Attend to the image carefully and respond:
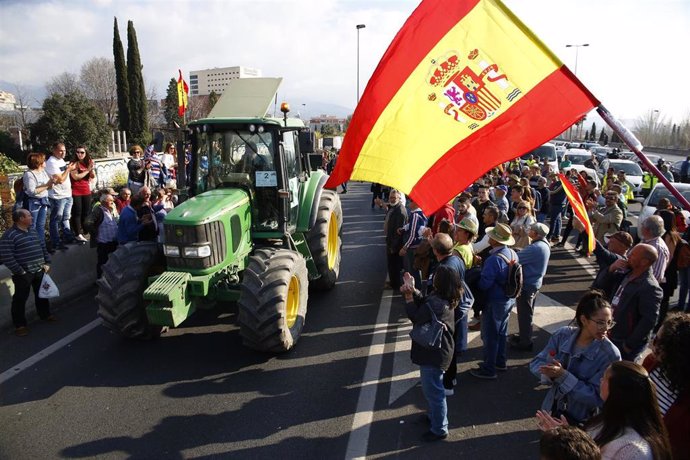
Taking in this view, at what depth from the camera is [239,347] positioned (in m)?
5.69

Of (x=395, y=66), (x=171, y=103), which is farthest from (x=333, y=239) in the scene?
(x=171, y=103)

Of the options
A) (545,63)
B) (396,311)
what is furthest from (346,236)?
(545,63)

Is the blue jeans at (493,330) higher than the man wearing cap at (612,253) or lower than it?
lower

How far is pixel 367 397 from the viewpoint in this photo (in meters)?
4.71

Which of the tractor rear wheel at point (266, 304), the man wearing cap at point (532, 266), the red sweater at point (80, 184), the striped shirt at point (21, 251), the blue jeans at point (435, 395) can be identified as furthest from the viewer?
the red sweater at point (80, 184)

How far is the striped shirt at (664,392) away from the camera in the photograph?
2730 mm

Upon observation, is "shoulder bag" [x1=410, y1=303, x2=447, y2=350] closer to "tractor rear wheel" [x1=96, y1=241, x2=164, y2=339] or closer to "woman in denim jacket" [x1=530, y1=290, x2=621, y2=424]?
"woman in denim jacket" [x1=530, y1=290, x2=621, y2=424]

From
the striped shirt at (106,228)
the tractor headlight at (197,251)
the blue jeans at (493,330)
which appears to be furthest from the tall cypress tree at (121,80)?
the blue jeans at (493,330)

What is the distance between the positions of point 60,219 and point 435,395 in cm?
722

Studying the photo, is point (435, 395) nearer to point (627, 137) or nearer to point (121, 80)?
point (627, 137)

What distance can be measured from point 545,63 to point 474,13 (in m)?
0.60

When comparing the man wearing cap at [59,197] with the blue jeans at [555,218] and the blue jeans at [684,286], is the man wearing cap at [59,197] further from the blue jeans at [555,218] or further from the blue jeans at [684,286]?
the blue jeans at [555,218]

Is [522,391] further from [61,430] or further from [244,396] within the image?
[61,430]

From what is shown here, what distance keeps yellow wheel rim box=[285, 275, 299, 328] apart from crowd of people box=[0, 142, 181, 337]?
2.41 metres
